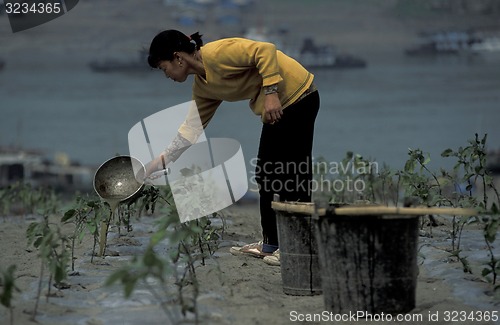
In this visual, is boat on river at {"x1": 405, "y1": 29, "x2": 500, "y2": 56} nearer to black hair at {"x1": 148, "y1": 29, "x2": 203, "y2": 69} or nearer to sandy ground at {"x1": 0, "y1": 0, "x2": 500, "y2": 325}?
sandy ground at {"x1": 0, "y1": 0, "x2": 500, "y2": 325}

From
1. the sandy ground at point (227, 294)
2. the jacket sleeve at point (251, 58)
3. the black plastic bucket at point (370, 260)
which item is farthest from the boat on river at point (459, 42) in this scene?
the black plastic bucket at point (370, 260)

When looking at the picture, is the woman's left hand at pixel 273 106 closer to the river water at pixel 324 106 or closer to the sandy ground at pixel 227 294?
the sandy ground at pixel 227 294

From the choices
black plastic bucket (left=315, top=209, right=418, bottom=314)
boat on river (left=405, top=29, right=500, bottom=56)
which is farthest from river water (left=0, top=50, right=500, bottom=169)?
black plastic bucket (left=315, top=209, right=418, bottom=314)

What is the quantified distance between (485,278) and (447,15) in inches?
684

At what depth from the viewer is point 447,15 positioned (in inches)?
831

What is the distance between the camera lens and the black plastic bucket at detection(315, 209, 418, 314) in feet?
12.4

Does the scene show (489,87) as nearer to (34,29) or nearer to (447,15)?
(447,15)

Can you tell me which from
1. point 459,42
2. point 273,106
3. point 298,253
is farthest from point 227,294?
point 459,42

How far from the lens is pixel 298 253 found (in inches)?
173

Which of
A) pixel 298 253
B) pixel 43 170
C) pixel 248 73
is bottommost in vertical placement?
pixel 43 170

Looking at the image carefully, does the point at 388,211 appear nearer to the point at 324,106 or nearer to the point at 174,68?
the point at 174,68

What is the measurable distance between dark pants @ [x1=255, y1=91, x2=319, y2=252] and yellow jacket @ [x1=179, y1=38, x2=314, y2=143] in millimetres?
77

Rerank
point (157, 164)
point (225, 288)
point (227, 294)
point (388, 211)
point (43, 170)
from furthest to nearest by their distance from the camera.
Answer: point (43, 170), point (157, 164), point (225, 288), point (227, 294), point (388, 211)

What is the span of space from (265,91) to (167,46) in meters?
0.52
